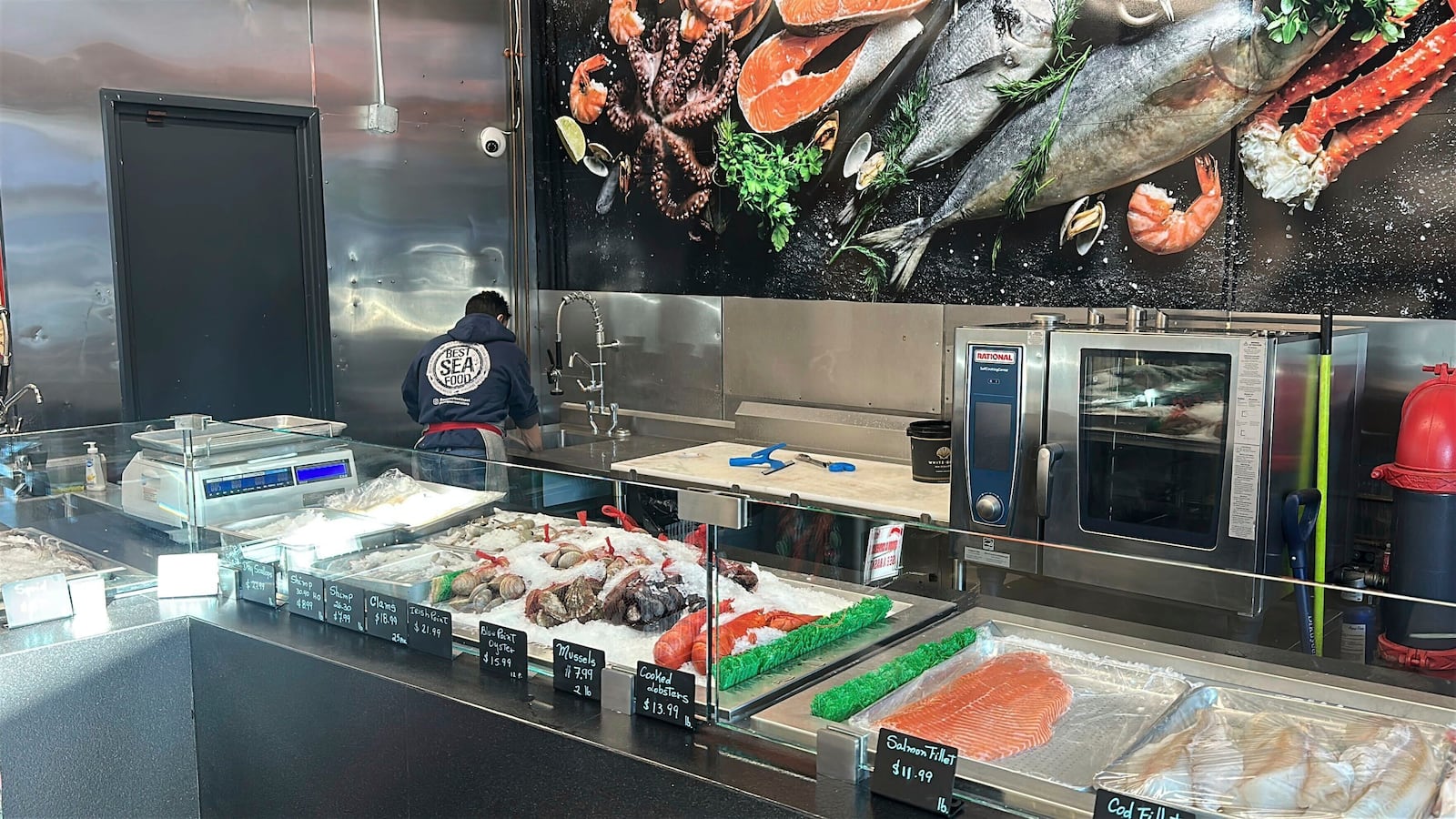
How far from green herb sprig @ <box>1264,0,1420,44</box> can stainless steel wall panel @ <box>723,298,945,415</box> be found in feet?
4.86

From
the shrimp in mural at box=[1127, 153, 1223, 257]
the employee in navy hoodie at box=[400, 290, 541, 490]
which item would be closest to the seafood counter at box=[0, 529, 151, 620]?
the employee in navy hoodie at box=[400, 290, 541, 490]

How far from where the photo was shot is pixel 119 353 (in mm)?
4566

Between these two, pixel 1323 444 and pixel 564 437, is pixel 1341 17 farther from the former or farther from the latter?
pixel 564 437

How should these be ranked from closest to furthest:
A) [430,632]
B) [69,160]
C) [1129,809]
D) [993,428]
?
[1129,809] → [430,632] → [993,428] → [69,160]

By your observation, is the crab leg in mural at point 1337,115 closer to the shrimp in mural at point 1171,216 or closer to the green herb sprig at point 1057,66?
the shrimp in mural at point 1171,216

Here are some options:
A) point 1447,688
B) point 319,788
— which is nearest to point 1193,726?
point 1447,688

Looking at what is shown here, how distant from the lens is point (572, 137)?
5.77 metres

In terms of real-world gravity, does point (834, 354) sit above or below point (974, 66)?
below

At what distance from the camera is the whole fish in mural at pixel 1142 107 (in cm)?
366

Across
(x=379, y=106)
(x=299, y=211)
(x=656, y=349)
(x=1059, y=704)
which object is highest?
(x=379, y=106)

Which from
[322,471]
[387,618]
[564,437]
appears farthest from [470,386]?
[387,618]

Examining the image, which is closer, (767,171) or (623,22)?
(767,171)

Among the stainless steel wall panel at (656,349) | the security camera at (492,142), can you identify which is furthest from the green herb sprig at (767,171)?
the security camera at (492,142)

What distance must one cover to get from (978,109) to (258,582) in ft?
10.0
